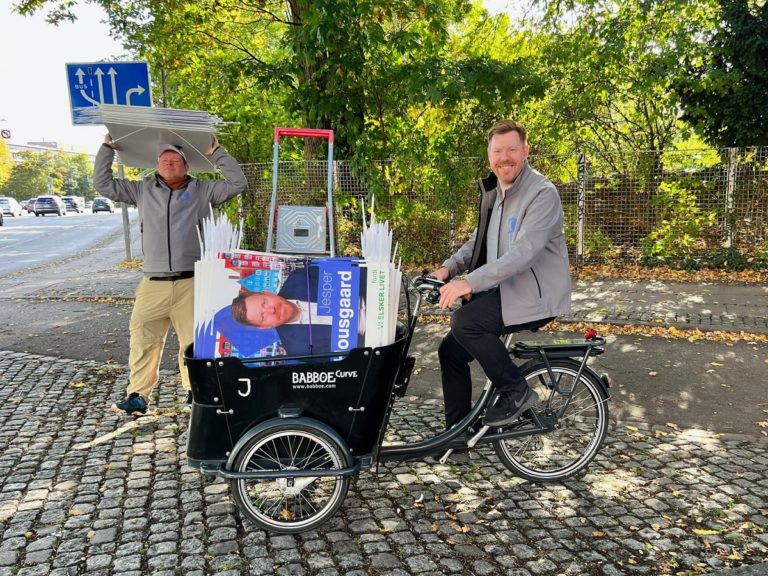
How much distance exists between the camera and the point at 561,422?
346 cm

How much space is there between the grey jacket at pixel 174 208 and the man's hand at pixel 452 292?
6.99ft

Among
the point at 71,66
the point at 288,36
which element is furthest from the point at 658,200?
the point at 71,66

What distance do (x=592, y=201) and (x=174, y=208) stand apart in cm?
856

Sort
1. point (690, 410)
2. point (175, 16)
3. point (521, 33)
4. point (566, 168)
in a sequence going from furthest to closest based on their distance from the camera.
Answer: point (521, 33) < point (566, 168) < point (175, 16) < point (690, 410)

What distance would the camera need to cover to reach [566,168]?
36.2 ft

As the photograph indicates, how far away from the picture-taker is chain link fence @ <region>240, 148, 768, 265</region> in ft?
33.8

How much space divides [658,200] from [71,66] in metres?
9.61

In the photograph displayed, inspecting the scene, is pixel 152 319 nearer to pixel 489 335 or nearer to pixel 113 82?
pixel 489 335

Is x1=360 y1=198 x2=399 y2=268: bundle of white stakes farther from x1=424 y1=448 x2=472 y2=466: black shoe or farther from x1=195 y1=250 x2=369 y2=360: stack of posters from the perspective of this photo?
x1=424 y1=448 x2=472 y2=466: black shoe

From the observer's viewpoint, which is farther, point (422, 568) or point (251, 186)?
point (251, 186)

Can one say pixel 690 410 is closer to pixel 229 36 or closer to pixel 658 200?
pixel 658 200

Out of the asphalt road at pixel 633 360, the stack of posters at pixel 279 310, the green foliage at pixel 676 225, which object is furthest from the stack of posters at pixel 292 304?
the green foliage at pixel 676 225

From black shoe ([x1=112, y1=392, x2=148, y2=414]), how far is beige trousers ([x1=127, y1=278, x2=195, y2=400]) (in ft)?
0.15

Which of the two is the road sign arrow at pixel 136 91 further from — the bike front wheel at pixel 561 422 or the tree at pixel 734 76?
the tree at pixel 734 76
